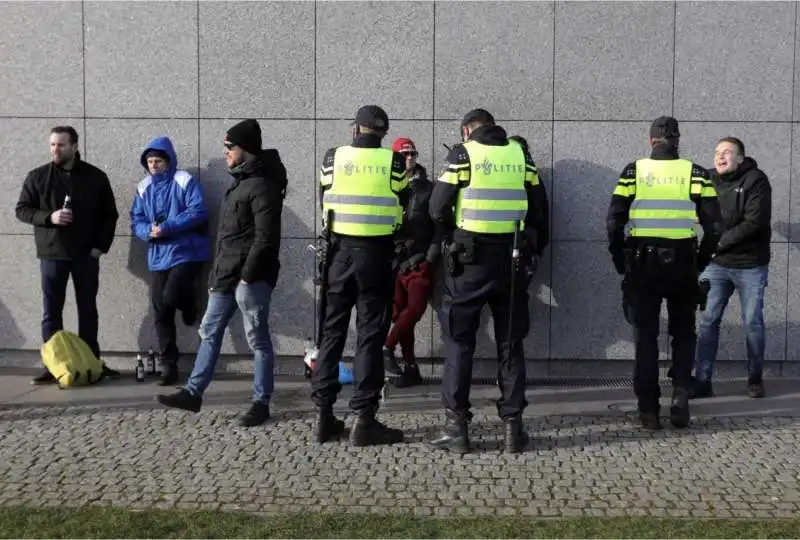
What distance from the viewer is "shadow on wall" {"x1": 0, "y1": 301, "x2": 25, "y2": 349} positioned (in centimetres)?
935

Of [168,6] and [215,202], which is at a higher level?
[168,6]

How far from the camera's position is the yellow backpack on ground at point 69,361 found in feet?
27.5

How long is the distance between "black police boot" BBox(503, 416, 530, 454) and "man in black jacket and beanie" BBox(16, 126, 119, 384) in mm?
4027

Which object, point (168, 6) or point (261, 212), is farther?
point (168, 6)

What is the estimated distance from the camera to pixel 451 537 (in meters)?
4.90

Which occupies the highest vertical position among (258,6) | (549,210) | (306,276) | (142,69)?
(258,6)

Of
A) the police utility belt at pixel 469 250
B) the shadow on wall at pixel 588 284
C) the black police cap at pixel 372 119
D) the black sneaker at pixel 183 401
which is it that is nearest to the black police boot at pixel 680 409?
the police utility belt at pixel 469 250

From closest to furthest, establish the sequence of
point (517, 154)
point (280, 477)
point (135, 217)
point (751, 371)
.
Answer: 1. point (280, 477)
2. point (517, 154)
3. point (751, 371)
4. point (135, 217)

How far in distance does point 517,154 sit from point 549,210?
242 centimetres

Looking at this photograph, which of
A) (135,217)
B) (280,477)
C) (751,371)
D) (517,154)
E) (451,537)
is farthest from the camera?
(135,217)

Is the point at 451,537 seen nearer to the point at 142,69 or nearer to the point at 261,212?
the point at 261,212

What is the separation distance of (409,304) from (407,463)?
2553mm

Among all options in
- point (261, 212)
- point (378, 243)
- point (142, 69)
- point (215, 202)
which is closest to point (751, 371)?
point (378, 243)

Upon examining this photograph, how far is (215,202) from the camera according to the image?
9117 mm
